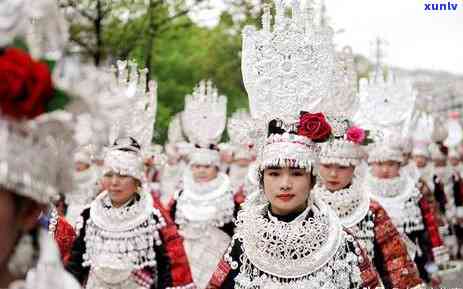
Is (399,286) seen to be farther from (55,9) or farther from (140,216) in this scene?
(55,9)

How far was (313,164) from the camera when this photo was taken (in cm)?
536

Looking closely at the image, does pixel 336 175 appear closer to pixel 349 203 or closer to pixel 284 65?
pixel 349 203

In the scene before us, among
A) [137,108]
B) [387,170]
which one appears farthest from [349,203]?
[387,170]

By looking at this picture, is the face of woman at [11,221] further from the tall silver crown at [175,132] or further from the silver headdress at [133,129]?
the tall silver crown at [175,132]

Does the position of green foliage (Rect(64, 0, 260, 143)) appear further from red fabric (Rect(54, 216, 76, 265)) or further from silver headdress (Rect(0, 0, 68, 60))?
silver headdress (Rect(0, 0, 68, 60))

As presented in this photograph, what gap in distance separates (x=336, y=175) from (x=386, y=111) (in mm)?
2532

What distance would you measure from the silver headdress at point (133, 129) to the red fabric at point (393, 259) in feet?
6.78

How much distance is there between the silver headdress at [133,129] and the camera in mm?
7445

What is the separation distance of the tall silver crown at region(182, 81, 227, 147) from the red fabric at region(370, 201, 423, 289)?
5076 mm

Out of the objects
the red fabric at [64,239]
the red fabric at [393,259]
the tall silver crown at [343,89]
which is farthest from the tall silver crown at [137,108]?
the red fabric at [393,259]

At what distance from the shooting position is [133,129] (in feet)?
25.4

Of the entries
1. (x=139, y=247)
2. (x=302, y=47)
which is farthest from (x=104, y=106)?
(x=139, y=247)

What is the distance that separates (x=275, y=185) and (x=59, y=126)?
9.39ft

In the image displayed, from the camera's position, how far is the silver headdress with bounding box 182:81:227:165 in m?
11.7
